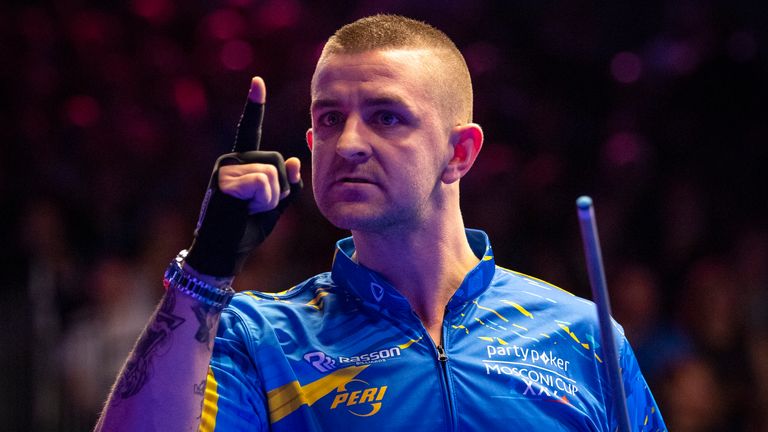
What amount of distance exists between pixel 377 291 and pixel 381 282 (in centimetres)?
3

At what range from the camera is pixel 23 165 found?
636cm

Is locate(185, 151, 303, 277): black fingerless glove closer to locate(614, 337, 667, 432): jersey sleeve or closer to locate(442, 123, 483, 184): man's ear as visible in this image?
locate(442, 123, 483, 184): man's ear

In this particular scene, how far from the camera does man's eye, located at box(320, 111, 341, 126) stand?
2.66 meters

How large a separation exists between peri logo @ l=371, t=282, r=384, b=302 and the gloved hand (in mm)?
556

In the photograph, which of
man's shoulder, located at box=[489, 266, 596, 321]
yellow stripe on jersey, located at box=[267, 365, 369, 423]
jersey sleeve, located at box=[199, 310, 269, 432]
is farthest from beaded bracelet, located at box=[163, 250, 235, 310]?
man's shoulder, located at box=[489, 266, 596, 321]

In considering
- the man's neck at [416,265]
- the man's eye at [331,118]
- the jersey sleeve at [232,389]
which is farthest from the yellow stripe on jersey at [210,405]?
the man's eye at [331,118]

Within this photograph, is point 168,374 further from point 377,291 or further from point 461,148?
point 461,148

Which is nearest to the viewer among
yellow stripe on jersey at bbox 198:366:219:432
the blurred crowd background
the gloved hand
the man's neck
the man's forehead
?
the gloved hand

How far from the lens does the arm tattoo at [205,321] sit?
2.18 meters

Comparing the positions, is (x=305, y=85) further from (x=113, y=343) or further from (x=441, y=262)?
(x=441, y=262)

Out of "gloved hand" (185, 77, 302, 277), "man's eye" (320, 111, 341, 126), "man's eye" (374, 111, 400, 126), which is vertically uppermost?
"man's eye" (320, 111, 341, 126)

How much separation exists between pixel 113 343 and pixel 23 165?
173cm

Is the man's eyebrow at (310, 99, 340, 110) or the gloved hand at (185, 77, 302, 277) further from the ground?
the man's eyebrow at (310, 99, 340, 110)

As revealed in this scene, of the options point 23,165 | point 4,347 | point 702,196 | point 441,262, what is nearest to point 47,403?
point 4,347
